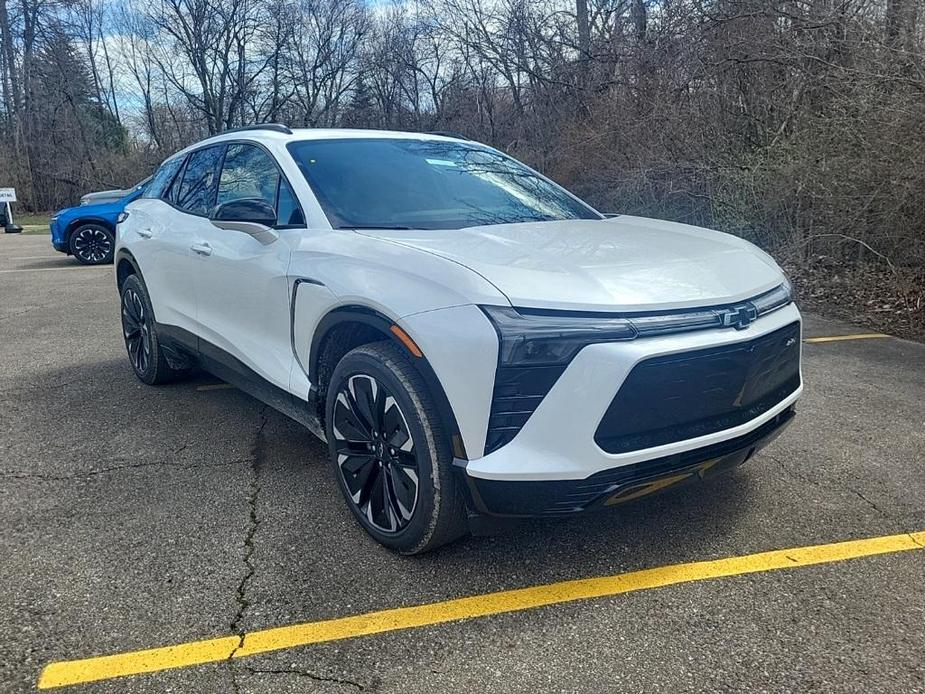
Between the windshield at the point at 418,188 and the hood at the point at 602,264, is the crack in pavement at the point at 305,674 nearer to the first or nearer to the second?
the hood at the point at 602,264

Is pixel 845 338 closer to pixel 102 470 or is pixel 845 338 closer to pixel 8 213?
pixel 102 470

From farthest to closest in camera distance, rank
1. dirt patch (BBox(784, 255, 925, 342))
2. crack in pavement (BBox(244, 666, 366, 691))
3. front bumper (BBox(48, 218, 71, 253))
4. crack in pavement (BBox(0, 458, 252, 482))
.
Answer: front bumper (BBox(48, 218, 71, 253)) → dirt patch (BBox(784, 255, 925, 342)) → crack in pavement (BBox(0, 458, 252, 482)) → crack in pavement (BBox(244, 666, 366, 691))

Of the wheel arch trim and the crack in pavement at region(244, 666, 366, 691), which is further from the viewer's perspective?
the wheel arch trim

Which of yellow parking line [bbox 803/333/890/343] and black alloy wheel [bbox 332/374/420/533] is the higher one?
black alloy wheel [bbox 332/374/420/533]

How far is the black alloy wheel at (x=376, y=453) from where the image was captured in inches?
106

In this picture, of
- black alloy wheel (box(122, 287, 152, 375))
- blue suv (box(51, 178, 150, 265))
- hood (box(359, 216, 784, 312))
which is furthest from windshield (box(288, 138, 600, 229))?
blue suv (box(51, 178, 150, 265))

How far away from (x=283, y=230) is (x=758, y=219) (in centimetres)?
814

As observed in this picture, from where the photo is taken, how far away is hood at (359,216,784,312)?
2.42 m

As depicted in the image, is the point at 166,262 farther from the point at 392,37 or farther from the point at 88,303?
the point at 392,37

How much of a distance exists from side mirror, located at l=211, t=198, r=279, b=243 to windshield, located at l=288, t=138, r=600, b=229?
26cm

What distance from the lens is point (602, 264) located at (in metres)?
2.64

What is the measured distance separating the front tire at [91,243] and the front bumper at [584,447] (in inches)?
495

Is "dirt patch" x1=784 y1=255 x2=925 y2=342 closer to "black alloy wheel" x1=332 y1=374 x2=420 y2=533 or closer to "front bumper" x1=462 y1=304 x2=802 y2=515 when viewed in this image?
"front bumper" x1=462 y1=304 x2=802 y2=515

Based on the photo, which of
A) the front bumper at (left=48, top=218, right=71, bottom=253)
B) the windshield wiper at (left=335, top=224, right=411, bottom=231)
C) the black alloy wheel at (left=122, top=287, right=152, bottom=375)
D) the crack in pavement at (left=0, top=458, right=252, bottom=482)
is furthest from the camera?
the front bumper at (left=48, top=218, right=71, bottom=253)
